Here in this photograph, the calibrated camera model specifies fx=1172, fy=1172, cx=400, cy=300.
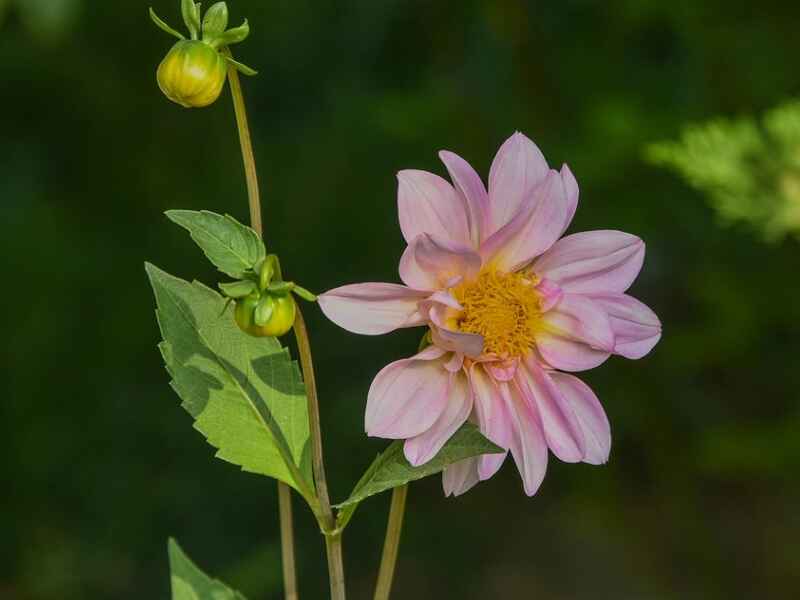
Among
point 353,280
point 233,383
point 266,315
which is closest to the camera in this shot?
point 266,315

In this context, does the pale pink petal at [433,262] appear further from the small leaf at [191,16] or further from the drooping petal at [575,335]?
the small leaf at [191,16]

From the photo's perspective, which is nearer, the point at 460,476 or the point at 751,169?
the point at 460,476

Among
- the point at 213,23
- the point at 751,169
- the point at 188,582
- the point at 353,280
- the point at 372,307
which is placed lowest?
the point at 188,582

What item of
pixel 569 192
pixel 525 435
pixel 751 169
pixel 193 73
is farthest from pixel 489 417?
pixel 751 169

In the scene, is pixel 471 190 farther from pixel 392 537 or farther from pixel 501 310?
pixel 392 537

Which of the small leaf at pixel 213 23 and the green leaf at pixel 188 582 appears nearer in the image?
the small leaf at pixel 213 23

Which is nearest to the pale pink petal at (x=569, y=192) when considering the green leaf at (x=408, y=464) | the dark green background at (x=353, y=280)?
the green leaf at (x=408, y=464)

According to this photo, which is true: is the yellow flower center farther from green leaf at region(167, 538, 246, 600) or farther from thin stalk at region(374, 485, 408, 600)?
green leaf at region(167, 538, 246, 600)
